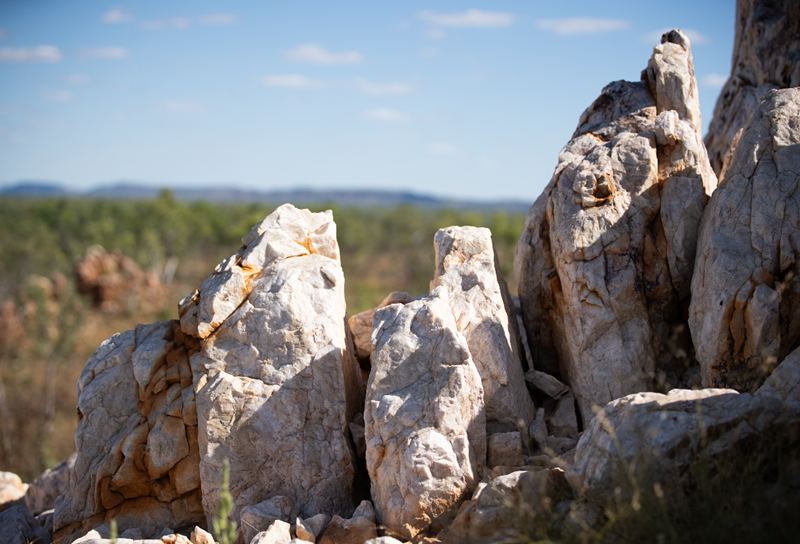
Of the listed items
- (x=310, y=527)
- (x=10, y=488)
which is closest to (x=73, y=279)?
(x=10, y=488)

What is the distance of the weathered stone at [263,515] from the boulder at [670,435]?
10.3ft

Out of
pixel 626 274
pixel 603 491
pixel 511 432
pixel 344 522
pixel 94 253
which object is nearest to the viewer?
pixel 603 491

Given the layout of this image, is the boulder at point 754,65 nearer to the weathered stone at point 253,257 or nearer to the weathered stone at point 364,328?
the weathered stone at point 364,328

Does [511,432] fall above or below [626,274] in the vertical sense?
below

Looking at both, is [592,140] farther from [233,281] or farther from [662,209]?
[233,281]

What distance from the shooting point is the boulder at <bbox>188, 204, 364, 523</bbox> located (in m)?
6.70

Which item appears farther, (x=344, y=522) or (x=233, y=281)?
(x=233, y=281)

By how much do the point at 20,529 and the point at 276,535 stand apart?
13.1 ft

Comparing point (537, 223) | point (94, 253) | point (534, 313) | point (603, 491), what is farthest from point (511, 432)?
point (94, 253)

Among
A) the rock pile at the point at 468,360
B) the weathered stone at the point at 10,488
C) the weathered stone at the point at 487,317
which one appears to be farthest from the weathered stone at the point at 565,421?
the weathered stone at the point at 10,488

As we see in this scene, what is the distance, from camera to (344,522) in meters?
5.96

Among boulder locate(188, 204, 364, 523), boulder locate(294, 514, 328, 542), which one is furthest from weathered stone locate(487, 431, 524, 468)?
boulder locate(294, 514, 328, 542)

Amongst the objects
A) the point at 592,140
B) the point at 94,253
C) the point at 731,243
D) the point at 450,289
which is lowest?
the point at 94,253

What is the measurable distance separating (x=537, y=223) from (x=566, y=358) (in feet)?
6.27
